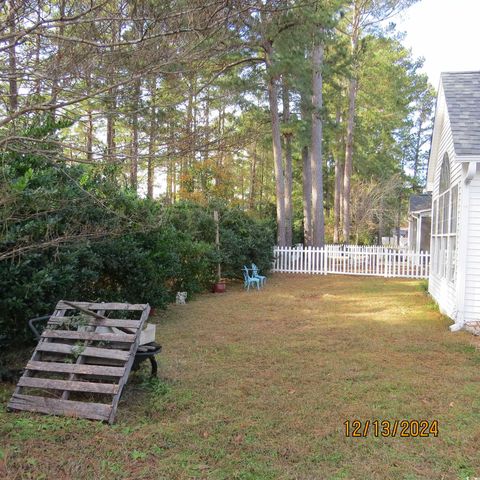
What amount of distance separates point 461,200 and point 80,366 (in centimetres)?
598

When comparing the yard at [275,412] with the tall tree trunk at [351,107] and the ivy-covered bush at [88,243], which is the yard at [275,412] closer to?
the ivy-covered bush at [88,243]

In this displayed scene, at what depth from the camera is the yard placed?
Answer: 287cm

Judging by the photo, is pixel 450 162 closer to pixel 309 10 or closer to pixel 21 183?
pixel 309 10

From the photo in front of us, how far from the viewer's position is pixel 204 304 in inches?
374

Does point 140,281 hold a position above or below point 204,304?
above

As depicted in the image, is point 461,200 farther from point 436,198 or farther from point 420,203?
point 420,203

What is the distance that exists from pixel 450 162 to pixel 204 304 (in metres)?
5.61

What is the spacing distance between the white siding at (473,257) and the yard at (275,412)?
54 centimetres

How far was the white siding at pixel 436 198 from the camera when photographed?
23.2 ft

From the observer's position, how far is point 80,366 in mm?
3715

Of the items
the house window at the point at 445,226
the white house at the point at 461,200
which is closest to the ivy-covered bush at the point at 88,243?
the white house at the point at 461,200

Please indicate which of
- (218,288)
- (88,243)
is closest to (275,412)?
(88,243)

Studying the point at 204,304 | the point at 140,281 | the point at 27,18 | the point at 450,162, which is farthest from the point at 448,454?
the point at 204,304
